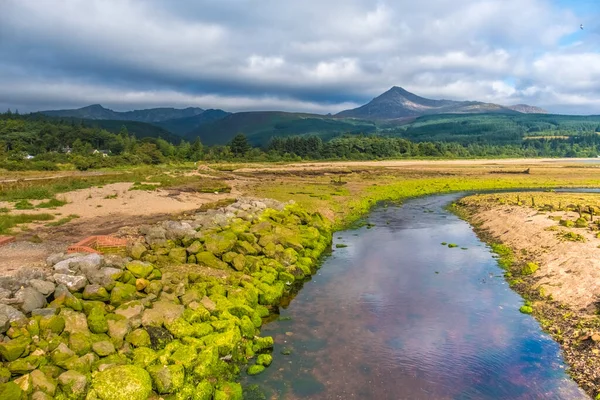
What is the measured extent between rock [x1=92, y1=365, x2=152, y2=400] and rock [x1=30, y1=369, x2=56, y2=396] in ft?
3.39

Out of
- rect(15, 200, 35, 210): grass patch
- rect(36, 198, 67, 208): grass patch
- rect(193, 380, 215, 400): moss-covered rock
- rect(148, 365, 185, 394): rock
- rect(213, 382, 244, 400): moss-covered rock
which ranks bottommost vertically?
rect(213, 382, 244, 400): moss-covered rock

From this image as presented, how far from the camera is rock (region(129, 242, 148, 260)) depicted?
861 inches

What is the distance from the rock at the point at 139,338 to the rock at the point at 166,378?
52.4 inches

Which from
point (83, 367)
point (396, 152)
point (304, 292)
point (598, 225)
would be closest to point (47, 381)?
point (83, 367)

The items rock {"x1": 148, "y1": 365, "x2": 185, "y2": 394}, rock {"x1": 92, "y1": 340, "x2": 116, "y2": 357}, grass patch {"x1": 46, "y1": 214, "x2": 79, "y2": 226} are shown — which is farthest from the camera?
grass patch {"x1": 46, "y1": 214, "x2": 79, "y2": 226}

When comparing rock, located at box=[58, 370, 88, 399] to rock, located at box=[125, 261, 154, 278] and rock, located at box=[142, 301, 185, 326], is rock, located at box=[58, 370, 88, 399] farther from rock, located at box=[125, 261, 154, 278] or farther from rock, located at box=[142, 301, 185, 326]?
rock, located at box=[125, 261, 154, 278]

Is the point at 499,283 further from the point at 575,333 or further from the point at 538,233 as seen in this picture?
the point at 538,233

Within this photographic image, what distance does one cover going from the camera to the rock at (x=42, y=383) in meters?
11.4

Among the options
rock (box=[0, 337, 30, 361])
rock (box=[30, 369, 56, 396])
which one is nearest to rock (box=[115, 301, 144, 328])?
rock (box=[0, 337, 30, 361])

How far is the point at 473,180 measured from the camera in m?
82.6

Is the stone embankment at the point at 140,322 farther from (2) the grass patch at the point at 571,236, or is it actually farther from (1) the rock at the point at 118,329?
(2) the grass patch at the point at 571,236

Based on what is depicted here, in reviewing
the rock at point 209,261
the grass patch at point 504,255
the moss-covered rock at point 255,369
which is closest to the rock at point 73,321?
the moss-covered rock at point 255,369

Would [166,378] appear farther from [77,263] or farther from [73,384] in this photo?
[77,263]

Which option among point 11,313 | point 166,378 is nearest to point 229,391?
point 166,378
